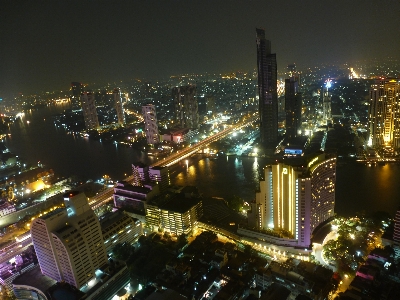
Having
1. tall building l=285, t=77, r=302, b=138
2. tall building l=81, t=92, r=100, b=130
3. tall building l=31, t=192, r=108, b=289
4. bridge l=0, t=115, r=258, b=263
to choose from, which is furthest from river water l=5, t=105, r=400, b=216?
tall building l=31, t=192, r=108, b=289

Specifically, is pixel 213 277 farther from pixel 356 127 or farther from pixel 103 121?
pixel 103 121

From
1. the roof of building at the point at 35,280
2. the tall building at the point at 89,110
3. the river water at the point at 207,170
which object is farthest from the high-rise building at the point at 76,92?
the roof of building at the point at 35,280

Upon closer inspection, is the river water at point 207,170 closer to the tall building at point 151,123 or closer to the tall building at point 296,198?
the tall building at point 151,123

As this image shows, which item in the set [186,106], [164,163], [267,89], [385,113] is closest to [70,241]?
[164,163]

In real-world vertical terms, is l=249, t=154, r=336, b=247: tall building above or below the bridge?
above

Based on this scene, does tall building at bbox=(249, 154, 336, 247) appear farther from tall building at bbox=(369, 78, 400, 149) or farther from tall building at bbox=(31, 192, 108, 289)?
tall building at bbox=(369, 78, 400, 149)

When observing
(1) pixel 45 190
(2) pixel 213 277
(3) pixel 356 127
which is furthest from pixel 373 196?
(1) pixel 45 190

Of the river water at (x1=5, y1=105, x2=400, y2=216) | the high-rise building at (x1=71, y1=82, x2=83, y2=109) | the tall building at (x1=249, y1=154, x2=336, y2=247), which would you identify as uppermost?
the high-rise building at (x1=71, y1=82, x2=83, y2=109)

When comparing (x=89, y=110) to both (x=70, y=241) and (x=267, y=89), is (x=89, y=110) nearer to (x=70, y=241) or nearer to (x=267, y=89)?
(x=267, y=89)
